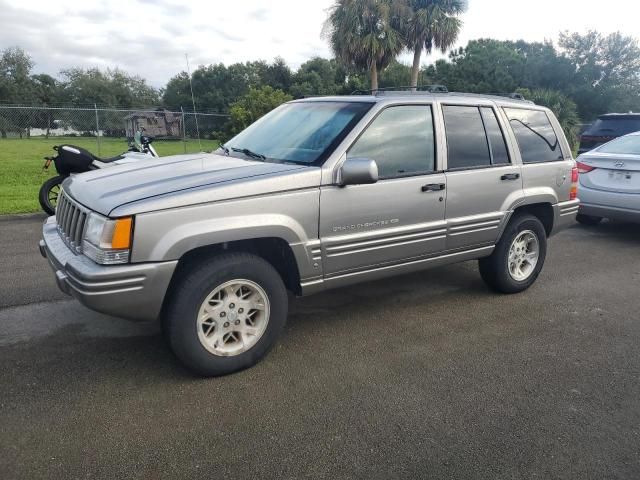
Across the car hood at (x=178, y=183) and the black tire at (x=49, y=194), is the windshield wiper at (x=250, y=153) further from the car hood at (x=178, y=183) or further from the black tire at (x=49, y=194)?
the black tire at (x=49, y=194)

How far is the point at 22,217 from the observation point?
26.2 feet

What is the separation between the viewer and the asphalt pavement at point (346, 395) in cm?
260

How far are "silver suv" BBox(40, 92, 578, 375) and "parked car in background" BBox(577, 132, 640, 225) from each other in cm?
275

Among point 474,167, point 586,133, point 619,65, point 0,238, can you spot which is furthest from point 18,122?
point 619,65

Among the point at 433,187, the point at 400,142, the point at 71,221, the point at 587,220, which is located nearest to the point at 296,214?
the point at 400,142

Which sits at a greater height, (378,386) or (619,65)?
(619,65)

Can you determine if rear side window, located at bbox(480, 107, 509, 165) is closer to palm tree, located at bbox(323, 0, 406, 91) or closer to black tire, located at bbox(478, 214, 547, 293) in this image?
black tire, located at bbox(478, 214, 547, 293)

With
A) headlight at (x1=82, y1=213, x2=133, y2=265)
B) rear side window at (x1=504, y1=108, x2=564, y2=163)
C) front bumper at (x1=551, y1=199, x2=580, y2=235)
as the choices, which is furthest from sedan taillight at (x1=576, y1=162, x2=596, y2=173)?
headlight at (x1=82, y1=213, x2=133, y2=265)

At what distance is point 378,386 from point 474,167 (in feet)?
7.14

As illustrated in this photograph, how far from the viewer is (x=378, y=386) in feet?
10.9

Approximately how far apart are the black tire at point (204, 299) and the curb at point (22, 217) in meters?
5.88

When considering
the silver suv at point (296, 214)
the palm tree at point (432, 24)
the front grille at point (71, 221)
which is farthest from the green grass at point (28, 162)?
the palm tree at point (432, 24)

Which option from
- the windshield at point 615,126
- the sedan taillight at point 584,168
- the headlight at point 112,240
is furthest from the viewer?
the windshield at point 615,126

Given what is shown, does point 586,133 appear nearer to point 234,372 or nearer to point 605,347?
point 605,347
